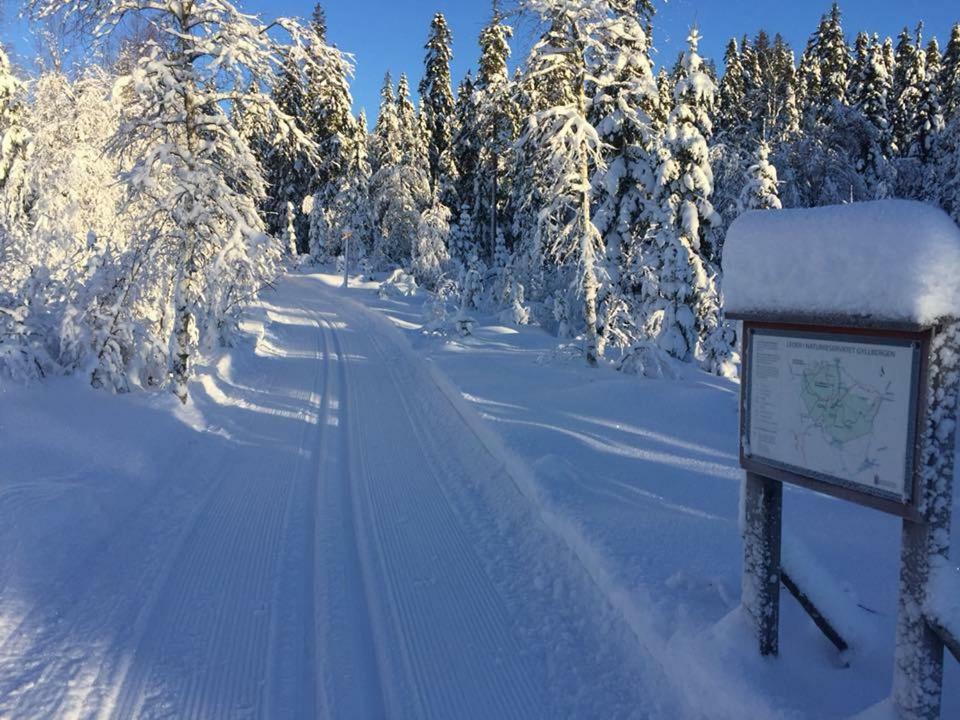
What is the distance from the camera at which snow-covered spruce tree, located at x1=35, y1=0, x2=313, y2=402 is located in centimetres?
943

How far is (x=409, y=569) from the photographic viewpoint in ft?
17.2

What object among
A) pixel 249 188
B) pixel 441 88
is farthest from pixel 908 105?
pixel 249 188

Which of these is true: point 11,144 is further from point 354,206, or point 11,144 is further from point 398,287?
point 354,206

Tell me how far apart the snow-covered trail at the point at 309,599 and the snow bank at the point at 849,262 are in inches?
93.0

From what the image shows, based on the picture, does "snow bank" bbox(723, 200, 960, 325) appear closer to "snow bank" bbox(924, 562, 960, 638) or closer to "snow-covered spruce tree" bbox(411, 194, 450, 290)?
"snow bank" bbox(924, 562, 960, 638)

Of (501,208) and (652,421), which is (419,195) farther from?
(652,421)

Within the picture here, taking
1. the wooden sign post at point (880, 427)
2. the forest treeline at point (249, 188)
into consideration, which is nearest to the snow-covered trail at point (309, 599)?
the wooden sign post at point (880, 427)

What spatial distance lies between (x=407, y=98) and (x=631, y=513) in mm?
54200

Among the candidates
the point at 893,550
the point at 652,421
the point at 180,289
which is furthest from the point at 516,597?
the point at 180,289

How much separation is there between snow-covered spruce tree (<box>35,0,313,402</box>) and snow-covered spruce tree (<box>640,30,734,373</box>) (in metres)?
10.4

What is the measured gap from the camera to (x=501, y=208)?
119ft

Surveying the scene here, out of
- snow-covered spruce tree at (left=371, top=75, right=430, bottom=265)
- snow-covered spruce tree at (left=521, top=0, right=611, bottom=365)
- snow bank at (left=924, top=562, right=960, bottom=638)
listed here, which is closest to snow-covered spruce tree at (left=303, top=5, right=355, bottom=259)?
snow-covered spruce tree at (left=371, top=75, right=430, bottom=265)

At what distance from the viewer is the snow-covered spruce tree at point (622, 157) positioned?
42.0ft

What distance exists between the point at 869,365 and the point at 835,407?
0.26m
